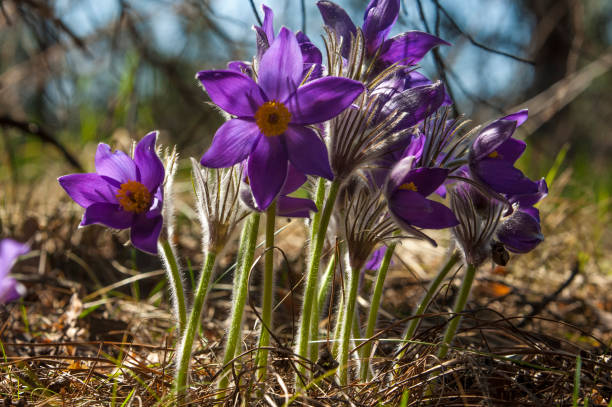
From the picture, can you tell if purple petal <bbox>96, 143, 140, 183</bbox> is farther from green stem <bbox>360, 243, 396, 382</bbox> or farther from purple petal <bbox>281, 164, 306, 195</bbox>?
green stem <bbox>360, 243, 396, 382</bbox>

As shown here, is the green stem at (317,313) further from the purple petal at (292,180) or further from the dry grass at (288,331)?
the purple petal at (292,180)

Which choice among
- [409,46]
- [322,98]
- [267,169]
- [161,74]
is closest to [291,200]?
[267,169]

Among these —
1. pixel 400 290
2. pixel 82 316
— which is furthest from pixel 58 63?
pixel 400 290

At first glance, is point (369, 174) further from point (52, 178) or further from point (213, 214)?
point (52, 178)

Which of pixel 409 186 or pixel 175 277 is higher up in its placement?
pixel 409 186

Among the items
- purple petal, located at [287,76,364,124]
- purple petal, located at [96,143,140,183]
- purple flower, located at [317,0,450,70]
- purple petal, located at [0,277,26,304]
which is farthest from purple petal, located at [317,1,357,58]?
purple petal, located at [0,277,26,304]

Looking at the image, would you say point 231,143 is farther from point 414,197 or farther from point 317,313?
point 317,313
